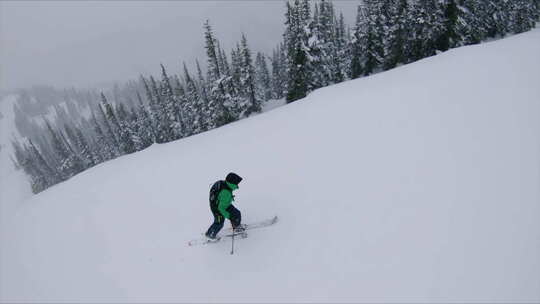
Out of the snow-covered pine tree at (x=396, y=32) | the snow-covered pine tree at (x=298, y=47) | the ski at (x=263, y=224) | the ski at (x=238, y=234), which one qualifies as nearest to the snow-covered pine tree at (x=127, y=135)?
the snow-covered pine tree at (x=298, y=47)

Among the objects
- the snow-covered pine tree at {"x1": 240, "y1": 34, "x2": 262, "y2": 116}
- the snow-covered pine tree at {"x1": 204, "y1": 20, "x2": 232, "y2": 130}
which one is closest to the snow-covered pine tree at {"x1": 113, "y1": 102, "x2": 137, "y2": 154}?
the snow-covered pine tree at {"x1": 204, "y1": 20, "x2": 232, "y2": 130}

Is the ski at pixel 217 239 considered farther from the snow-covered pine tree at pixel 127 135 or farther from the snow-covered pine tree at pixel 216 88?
the snow-covered pine tree at pixel 127 135

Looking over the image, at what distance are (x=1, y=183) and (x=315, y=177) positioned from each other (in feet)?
435

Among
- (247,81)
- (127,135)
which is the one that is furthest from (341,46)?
(127,135)

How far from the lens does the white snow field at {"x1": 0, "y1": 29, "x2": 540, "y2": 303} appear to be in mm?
4863

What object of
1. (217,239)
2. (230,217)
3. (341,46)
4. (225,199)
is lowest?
(217,239)

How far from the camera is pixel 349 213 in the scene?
630 cm

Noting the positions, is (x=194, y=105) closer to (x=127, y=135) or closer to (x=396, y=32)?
(x=127, y=135)

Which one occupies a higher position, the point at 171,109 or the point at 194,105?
the point at 171,109

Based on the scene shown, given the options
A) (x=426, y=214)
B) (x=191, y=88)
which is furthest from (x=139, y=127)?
(x=426, y=214)

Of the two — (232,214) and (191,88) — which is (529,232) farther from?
(191,88)

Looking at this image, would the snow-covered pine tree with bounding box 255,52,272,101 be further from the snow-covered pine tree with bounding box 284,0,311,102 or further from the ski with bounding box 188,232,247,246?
the ski with bounding box 188,232,247,246

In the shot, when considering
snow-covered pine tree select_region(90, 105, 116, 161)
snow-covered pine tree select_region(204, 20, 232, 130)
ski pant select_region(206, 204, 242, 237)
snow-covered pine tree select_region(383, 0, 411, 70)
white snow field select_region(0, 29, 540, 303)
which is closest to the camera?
white snow field select_region(0, 29, 540, 303)

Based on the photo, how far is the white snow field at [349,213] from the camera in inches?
191
